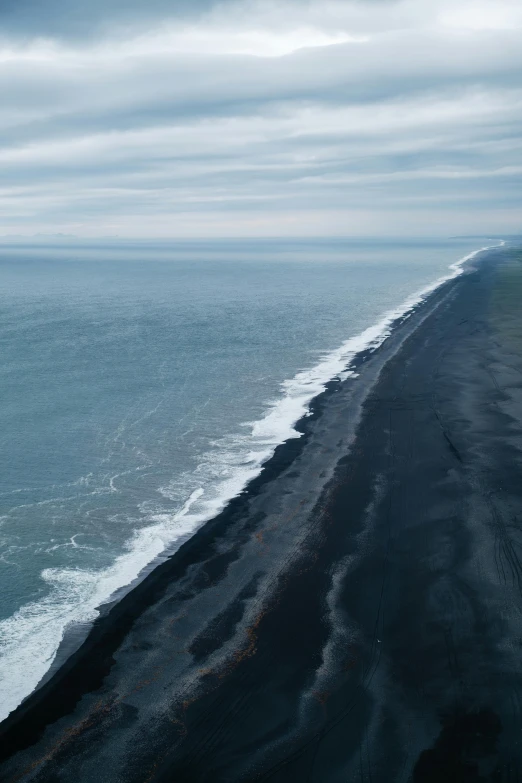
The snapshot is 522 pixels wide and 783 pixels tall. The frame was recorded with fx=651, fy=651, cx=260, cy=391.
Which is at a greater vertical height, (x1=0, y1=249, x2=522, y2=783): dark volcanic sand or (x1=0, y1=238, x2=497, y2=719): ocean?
(x1=0, y1=238, x2=497, y2=719): ocean

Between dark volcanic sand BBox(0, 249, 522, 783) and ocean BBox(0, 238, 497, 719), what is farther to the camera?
ocean BBox(0, 238, 497, 719)

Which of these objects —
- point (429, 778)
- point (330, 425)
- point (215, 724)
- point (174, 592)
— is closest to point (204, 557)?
point (174, 592)

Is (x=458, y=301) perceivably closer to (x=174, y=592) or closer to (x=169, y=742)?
(x=174, y=592)

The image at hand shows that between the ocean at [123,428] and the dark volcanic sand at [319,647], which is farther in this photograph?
the ocean at [123,428]

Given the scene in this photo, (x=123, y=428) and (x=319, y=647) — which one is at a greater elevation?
(x=123, y=428)

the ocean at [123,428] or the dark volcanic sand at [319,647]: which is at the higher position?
the ocean at [123,428]
